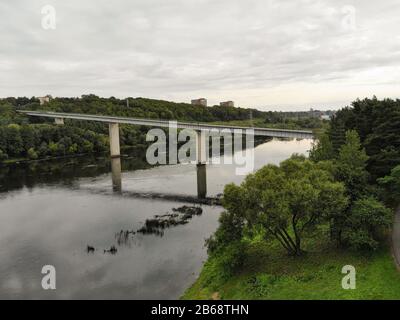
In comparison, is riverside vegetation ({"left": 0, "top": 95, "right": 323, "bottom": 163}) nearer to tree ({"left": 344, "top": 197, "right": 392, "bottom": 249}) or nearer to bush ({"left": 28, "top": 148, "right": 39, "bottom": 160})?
bush ({"left": 28, "top": 148, "right": 39, "bottom": 160})

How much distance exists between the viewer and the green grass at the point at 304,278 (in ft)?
74.8

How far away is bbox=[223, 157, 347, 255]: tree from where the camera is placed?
1002 inches

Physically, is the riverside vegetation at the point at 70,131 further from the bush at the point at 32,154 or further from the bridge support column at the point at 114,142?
the bridge support column at the point at 114,142

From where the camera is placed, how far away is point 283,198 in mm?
25531

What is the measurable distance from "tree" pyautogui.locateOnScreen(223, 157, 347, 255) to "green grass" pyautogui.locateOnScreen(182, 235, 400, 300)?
298 centimetres

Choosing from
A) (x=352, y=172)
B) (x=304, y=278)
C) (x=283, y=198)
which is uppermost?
(x=352, y=172)

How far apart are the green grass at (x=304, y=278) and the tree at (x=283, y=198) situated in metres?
2.98

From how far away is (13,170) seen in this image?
8431 centimetres

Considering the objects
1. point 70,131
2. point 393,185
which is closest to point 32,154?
point 70,131

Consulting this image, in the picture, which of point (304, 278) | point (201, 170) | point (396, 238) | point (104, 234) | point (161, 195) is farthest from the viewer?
point (201, 170)

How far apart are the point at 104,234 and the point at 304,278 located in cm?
2247

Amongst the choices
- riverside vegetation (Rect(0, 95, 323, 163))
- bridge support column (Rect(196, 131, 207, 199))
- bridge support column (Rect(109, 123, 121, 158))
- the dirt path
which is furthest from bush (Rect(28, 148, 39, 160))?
the dirt path

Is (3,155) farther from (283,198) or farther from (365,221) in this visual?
(365,221)

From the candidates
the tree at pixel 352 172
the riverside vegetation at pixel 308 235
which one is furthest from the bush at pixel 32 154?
the tree at pixel 352 172
